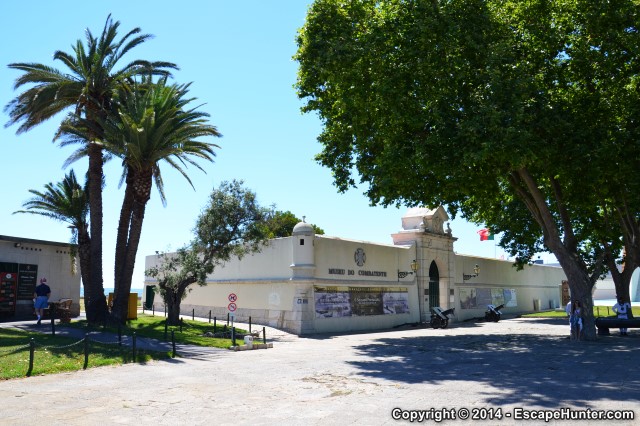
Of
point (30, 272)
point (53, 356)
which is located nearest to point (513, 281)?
point (30, 272)

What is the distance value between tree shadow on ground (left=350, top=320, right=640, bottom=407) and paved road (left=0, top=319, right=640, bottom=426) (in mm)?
29

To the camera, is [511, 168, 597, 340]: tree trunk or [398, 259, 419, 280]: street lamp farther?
[398, 259, 419, 280]: street lamp

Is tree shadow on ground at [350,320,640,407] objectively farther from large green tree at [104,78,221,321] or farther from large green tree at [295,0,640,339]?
large green tree at [104,78,221,321]

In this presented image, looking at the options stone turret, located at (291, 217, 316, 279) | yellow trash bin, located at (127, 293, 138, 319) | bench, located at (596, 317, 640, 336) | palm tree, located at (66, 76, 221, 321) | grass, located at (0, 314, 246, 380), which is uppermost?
palm tree, located at (66, 76, 221, 321)

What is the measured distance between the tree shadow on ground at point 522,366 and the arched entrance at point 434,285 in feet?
42.4

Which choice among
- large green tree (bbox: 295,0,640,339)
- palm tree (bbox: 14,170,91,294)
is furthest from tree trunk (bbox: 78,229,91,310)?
large green tree (bbox: 295,0,640,339)

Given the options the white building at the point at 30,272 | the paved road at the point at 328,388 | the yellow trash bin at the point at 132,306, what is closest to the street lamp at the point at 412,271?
the paved road at the point at 328,388

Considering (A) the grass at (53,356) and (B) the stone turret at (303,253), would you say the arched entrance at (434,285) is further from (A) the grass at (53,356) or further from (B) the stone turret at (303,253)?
(A) the grass at (53,356)

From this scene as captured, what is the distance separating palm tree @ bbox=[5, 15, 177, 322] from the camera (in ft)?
77.7

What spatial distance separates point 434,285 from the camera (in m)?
35.5

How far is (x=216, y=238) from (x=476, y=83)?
14281 mm

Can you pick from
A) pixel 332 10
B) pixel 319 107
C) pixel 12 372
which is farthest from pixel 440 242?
pixel 12 372

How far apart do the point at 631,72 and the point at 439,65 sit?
277 inches

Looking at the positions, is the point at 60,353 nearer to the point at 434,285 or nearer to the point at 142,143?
the point at 142,143
